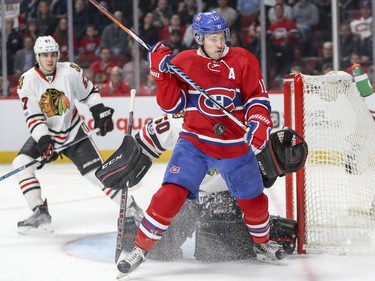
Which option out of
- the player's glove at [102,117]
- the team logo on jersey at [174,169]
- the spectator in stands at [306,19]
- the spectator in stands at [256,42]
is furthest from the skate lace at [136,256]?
the spectator in stands at [306,19]

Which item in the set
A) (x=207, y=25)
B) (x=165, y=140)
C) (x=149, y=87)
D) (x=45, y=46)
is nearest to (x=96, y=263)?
(x=165, y=140)

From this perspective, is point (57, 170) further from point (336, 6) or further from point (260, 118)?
point (260, 118)

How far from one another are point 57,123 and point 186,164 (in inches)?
57.3

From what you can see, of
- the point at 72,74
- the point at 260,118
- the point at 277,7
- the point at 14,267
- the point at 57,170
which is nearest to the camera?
the point at 260,118

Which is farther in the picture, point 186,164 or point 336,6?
point 336,6

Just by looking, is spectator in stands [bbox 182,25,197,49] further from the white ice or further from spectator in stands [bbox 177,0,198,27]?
the white ice

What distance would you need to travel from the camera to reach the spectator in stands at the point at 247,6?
323 inches

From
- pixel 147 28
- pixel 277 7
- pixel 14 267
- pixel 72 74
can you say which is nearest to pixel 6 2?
pixel 147 28

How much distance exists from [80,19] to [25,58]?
1.94 ft

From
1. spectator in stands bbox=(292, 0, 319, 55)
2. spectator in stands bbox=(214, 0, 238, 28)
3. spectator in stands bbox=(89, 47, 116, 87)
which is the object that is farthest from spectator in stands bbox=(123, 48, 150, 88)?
spectator in stands bbox=(292, 0, 319, 55)

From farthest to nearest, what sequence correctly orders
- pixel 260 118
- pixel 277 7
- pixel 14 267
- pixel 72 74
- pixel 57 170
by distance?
pixel 277 7
pixel 57 170
pixel 72 74
pixel 14 267
pixel 260 118

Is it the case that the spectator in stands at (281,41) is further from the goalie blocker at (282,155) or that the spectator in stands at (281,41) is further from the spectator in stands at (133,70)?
the goalie blocker at (282,155)

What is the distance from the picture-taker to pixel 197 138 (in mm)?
3820

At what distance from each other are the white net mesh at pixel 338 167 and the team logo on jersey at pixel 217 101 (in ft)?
1.67
